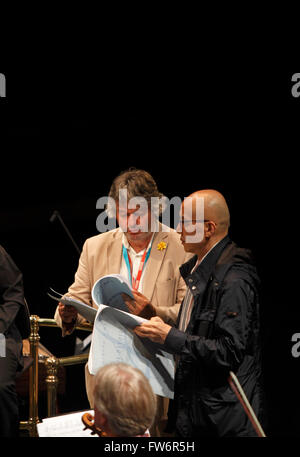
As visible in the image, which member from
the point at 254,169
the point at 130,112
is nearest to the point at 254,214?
the point at 254,169

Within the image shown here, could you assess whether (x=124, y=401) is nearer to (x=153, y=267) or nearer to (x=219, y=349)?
(x=219, y=349)

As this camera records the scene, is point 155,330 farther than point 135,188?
No

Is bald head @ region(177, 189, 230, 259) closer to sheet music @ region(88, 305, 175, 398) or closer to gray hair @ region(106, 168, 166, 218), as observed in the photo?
sheet music @ region(88, 305, 175, 398)

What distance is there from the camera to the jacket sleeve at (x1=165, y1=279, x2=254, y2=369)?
7.46ft

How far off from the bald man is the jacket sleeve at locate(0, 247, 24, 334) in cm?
83

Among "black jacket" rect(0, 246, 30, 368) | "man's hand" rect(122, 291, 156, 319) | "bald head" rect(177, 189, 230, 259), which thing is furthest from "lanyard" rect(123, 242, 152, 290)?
"bald head" rect(177, 189, 230, 259)

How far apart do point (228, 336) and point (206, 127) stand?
273 cm

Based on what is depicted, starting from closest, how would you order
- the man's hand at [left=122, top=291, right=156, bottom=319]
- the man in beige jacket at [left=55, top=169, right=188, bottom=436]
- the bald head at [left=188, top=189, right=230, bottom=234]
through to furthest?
the bald head at [left=188, top=189, right=230, bottom=234], the man's hand at [left=122, top=291, right=156, bottom=319], the man in beige jacket at [left=55, top=169, right=188, bottom=436]

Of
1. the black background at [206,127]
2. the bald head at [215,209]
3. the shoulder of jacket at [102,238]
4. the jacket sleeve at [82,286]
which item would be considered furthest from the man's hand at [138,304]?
the black background at [206,127]

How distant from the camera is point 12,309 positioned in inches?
118

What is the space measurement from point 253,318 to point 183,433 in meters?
0.55

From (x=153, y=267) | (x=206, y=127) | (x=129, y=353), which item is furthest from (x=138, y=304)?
(x=206, y=127)

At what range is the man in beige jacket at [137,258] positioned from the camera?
3.09 metres
